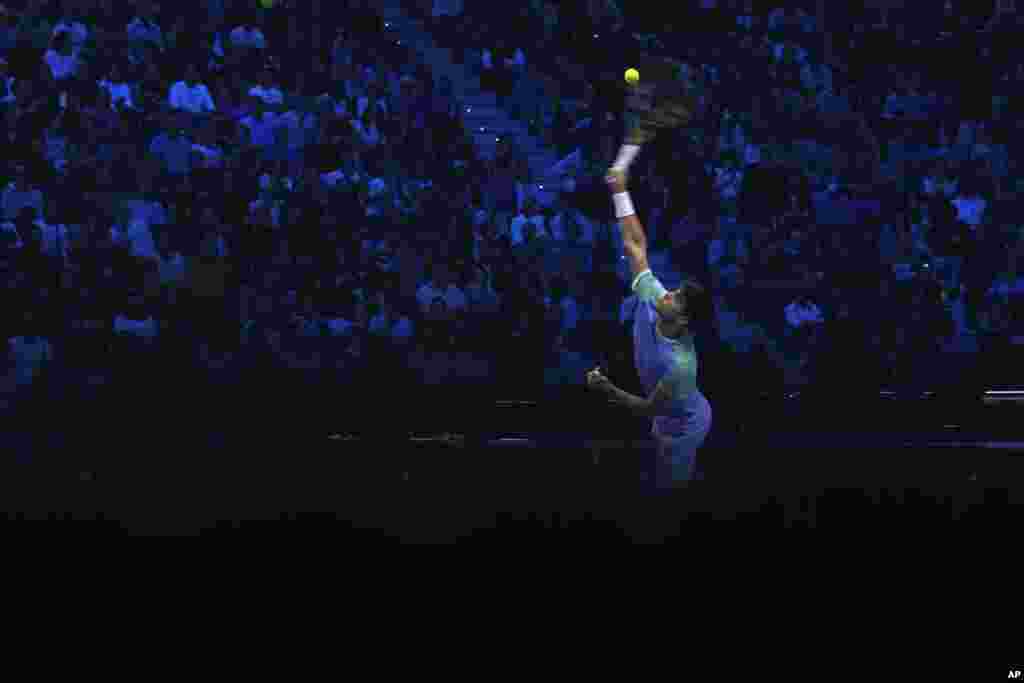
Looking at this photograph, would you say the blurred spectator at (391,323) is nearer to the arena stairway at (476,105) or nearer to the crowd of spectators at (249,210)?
the crowd of spectators at (249,210)

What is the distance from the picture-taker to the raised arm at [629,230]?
5.76 m

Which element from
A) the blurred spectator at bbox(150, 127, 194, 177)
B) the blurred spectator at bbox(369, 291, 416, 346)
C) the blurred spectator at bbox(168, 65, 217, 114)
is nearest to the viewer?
the blurred spectator at bbox(369, 291, 416, 346)

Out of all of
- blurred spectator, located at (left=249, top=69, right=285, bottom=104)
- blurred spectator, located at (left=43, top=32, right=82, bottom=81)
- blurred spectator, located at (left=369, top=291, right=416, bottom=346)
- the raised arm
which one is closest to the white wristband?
the raised arm

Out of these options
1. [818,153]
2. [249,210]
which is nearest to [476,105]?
[249,210]

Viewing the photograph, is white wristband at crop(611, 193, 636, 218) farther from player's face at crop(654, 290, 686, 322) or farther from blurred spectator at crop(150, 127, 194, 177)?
blurred spectator at crop(150, 127, 194, 177)

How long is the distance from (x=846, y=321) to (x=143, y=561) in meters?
7.71

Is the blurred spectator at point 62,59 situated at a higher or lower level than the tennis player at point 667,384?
higher

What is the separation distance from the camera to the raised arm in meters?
5.76

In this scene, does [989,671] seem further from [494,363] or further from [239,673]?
[494,363]

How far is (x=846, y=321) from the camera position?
39.1 feet

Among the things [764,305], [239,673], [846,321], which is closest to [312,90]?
[764,305]

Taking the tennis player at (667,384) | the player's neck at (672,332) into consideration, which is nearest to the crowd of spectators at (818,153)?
Result: the tennis player at (667,384)

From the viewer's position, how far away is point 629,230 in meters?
5.82

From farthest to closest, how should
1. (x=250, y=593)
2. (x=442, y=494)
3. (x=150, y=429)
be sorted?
(x=150, y=429) < (x=442, y=494) < (x=250, y=593)
